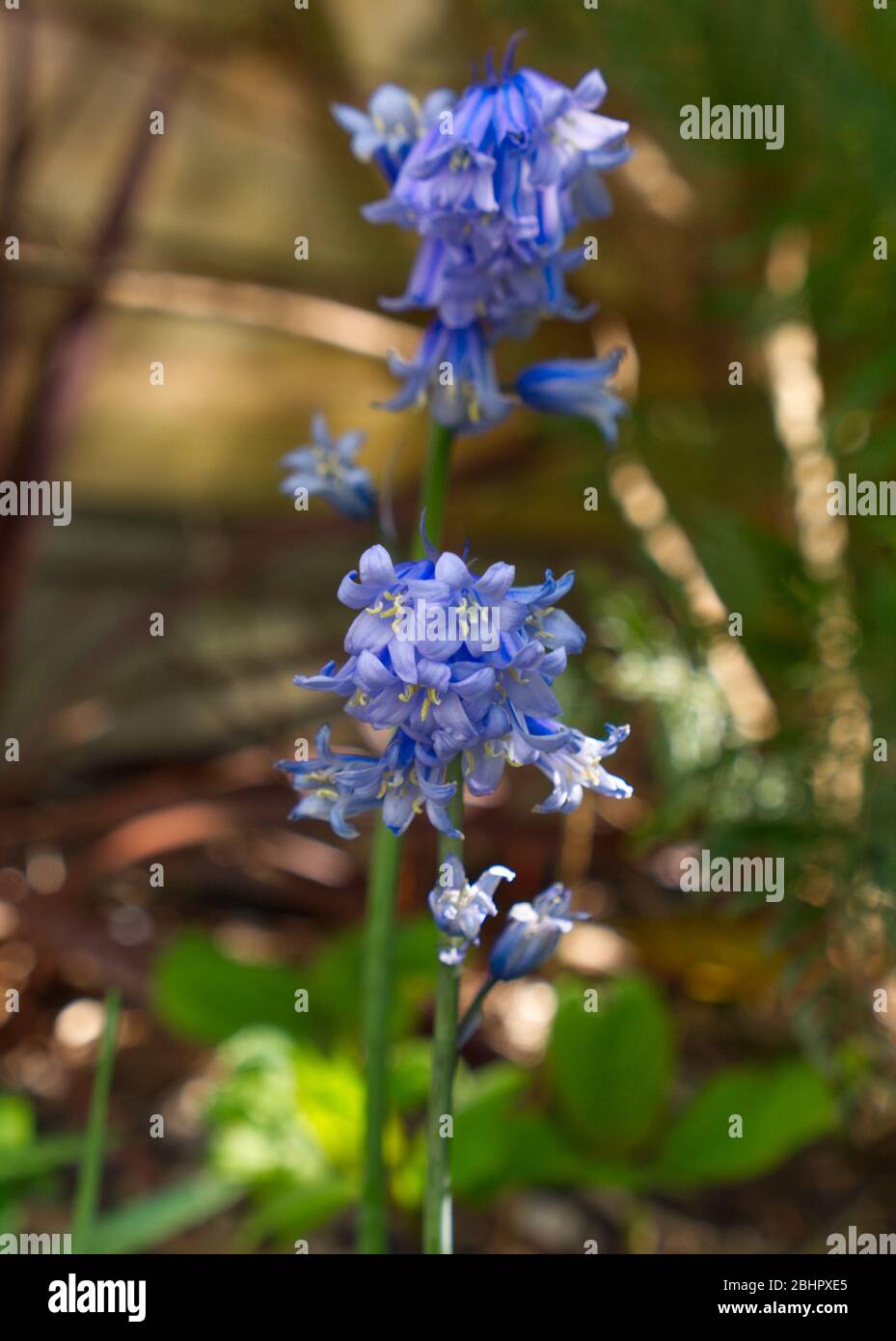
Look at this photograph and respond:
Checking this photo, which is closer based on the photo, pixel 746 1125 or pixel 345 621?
pixel 746 1125

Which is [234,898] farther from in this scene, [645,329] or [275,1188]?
[645,329]

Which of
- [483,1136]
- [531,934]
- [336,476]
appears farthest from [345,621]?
[531,934]

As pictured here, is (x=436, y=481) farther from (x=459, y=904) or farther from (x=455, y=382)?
(x=459, y=904)

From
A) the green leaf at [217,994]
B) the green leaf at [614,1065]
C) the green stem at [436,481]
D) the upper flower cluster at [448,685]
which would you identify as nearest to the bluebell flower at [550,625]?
the upper flower cluster at [448,685]

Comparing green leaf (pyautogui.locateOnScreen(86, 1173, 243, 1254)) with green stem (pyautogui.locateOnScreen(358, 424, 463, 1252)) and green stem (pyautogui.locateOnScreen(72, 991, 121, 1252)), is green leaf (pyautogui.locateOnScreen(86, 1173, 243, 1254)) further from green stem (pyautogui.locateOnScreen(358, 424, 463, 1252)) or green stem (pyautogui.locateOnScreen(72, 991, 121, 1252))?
green stem (pyautogui.locateOnScreen(358, 424, 463, 1252))

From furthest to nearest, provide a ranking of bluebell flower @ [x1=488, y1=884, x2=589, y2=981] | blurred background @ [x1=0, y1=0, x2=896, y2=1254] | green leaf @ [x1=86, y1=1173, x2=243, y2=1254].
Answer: blurred background @ [x1=0, y1=0, x2=896, y2=1254]
green leaf @ [x1=86, y1=1173, x2=243, y2=1254]
bluebell flower @ [x1=488, y1=884, x2=589, y2=981]

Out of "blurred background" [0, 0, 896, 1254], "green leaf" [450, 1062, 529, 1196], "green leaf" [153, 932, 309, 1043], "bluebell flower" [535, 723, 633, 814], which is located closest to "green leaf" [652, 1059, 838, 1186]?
"blurred background" [0, 0, 896, 1254]
